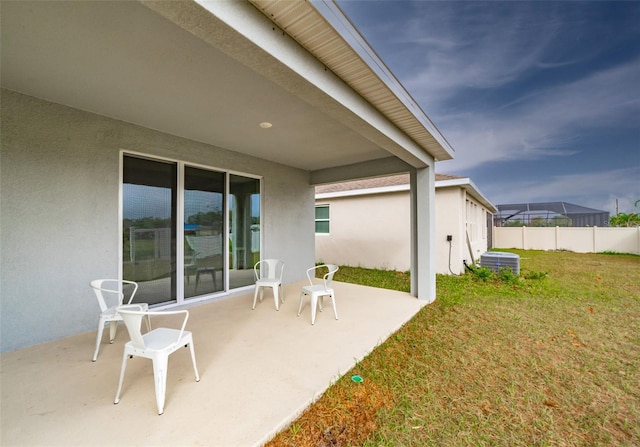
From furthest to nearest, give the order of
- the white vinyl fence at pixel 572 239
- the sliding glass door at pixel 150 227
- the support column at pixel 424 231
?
the white vinyl fence at pixel 572 239
the support column at pixel 424 231
the sliding glass door at pixel 150 227

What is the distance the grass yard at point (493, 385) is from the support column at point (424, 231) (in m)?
0.56

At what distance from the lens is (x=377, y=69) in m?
2.23

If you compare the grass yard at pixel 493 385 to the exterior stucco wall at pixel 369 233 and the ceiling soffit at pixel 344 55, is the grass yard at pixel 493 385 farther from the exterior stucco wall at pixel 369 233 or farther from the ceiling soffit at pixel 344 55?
the exterior stucco wall at pixel 369 233

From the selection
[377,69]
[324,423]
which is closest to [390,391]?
[324,423]

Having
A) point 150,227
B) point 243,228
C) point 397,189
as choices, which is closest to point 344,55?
point 150,227

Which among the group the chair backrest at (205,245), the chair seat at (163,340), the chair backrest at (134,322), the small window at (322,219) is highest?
the small window at (322,219)

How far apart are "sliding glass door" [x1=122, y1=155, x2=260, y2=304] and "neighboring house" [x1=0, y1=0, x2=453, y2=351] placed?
0.07 ft

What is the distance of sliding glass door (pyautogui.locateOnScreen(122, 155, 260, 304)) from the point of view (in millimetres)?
3738

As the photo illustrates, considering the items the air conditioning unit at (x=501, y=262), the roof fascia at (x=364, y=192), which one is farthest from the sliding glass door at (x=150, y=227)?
the air conditioning unit at (x=501, y=262)

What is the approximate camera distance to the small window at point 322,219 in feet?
32.8

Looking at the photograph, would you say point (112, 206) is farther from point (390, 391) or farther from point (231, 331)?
point (390, 391)

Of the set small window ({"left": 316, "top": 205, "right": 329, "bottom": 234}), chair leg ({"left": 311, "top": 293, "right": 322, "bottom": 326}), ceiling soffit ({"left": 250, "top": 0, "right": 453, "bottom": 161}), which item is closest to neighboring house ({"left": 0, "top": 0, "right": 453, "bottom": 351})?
ceiling soffit ({"left": 250, "top": 0, "right": 453, "bottom": 161})

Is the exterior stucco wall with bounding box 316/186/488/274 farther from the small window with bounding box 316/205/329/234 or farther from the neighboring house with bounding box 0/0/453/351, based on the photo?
the neighboring house with bounding box 0/0/453/351

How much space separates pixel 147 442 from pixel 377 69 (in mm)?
3331
